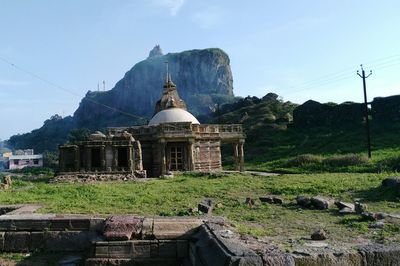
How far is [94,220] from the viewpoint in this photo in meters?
7.99

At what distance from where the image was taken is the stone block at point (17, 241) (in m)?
8.09

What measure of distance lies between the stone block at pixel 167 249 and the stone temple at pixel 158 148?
62.5 ft

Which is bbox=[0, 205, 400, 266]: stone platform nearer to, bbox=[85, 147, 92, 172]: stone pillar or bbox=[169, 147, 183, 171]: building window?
bbox=[85, 147, 92, 172]: stone pillar

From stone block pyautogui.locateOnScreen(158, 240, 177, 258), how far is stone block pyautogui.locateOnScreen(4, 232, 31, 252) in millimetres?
2964

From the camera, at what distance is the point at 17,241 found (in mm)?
8102

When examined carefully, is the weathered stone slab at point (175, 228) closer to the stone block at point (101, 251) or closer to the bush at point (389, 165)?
the stone block at point (101, 251)

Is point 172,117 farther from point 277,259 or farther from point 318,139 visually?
point 277,259

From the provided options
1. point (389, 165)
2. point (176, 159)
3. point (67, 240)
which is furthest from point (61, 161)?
point (389, 165)

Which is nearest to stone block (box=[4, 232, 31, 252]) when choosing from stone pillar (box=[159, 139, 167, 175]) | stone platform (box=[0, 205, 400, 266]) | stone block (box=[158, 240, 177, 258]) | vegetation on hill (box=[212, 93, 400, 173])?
stone platform (box=[0, 205, 400, 266])

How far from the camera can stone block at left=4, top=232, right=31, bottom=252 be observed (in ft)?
26.5

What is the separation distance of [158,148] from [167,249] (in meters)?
24.1

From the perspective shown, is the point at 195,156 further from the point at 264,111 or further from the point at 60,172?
the point at 264,111

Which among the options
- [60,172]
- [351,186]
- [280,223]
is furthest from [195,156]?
[280,223]

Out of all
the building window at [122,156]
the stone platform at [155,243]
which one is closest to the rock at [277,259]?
the stone platform at [155,243]
